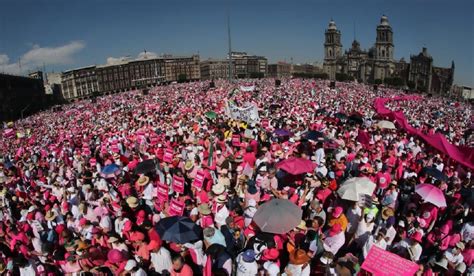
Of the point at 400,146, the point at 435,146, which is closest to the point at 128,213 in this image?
the point at 400,146

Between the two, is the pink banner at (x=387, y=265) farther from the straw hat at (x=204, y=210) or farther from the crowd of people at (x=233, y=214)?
the straw hat at (x=204, y=210)

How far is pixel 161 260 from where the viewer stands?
4445 mm

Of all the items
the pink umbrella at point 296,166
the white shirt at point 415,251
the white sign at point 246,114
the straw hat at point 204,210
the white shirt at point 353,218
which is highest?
the white sign at point 246,114

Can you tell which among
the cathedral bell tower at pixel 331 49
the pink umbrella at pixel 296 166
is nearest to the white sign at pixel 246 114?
the pink umbrella at pixel 296 166

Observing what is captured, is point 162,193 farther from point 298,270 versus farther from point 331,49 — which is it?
point 331,49

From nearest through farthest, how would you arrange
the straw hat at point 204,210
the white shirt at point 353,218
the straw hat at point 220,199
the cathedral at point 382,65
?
the white shirt at point 353,218 → the straw hat at point 204,210 → the straw hat at point 220,199 → the cathedral at point 382,65

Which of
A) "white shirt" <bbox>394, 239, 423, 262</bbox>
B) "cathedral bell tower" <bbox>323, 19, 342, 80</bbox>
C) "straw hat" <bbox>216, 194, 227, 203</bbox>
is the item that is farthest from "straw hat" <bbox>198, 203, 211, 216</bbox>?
"cathedral bell tower" <bbox>323, 19, 342, 80</bbox>

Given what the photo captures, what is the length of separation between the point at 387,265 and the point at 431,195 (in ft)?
7.72

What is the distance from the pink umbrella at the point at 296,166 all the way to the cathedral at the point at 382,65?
99.8 metres

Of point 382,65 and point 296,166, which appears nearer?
point 296,166

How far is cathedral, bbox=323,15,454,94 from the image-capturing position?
326 ft

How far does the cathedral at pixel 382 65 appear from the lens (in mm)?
99438

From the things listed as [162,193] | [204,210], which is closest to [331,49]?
[162,193]

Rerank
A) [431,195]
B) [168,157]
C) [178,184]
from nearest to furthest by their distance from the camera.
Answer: [431,195], [178,184], [168,157]
